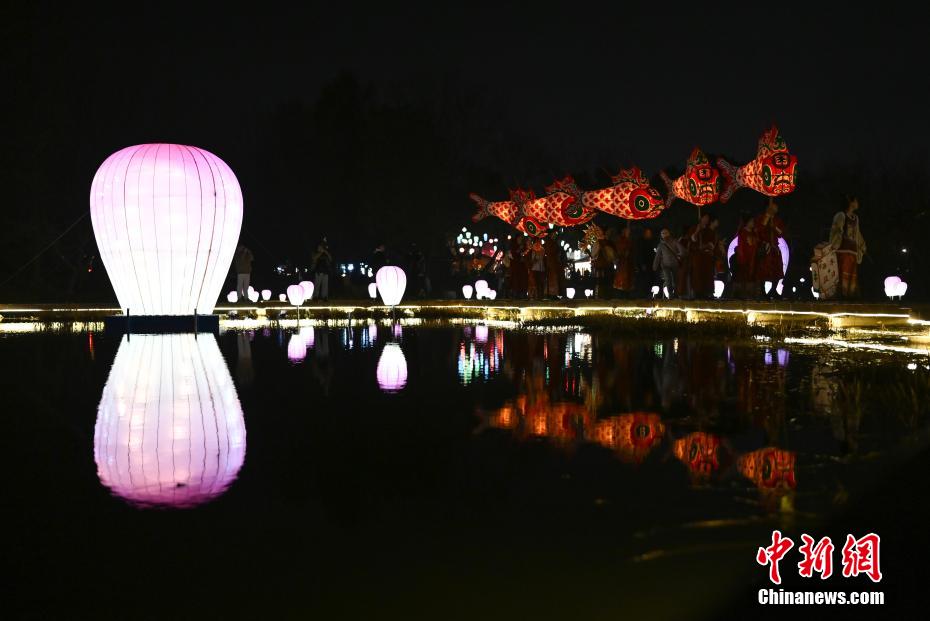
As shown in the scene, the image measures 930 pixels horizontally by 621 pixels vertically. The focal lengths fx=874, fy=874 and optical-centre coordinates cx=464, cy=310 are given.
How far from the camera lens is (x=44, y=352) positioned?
38.4 ft

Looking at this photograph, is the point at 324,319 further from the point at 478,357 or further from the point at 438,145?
the point at 438,145

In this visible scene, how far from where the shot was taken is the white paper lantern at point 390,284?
2645 centimetres

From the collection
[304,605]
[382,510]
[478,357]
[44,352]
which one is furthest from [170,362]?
[304,605]

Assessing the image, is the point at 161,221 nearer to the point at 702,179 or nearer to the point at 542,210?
the point at 702,179

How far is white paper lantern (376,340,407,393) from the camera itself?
26.8 feet

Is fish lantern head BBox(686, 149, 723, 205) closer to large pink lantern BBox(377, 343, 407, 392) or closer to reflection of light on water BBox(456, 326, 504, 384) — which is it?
reflection of light on water BBox(456, 326, 504, 384)

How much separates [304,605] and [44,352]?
402 inches

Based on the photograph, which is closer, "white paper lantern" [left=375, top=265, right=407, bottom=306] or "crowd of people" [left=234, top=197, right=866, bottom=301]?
"crowd of people" [left=234, top=197, right=866, bottom=301]

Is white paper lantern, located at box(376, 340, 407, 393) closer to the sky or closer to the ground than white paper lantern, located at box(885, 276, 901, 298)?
closer to the ground

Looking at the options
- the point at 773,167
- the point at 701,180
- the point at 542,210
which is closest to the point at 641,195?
the point at 701,180

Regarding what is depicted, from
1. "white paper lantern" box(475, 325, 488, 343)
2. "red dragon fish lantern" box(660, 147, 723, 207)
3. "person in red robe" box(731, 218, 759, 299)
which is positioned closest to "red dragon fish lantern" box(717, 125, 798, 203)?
"person in red robe" box(731, 218, 759, 299)

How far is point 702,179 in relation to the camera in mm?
20578

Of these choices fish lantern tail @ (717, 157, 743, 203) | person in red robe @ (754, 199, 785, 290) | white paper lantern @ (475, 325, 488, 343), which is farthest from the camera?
fish lantern tail @ (717, 157, 743, 203)

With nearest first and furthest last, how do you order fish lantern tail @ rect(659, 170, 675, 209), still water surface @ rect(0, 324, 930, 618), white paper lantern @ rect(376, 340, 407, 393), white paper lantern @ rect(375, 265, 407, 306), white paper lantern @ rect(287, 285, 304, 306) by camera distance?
still water surface @ rect(0, 324, 930, 618) < white paper lantern @ rect(376, 340, 407, 393) < fish lantern tail @ rect(659, 170, 675, 209) < white paper lantern @ rect(287, 285, 304, 306) < white paper lantern @ rect(375, 265, 407, 306)
